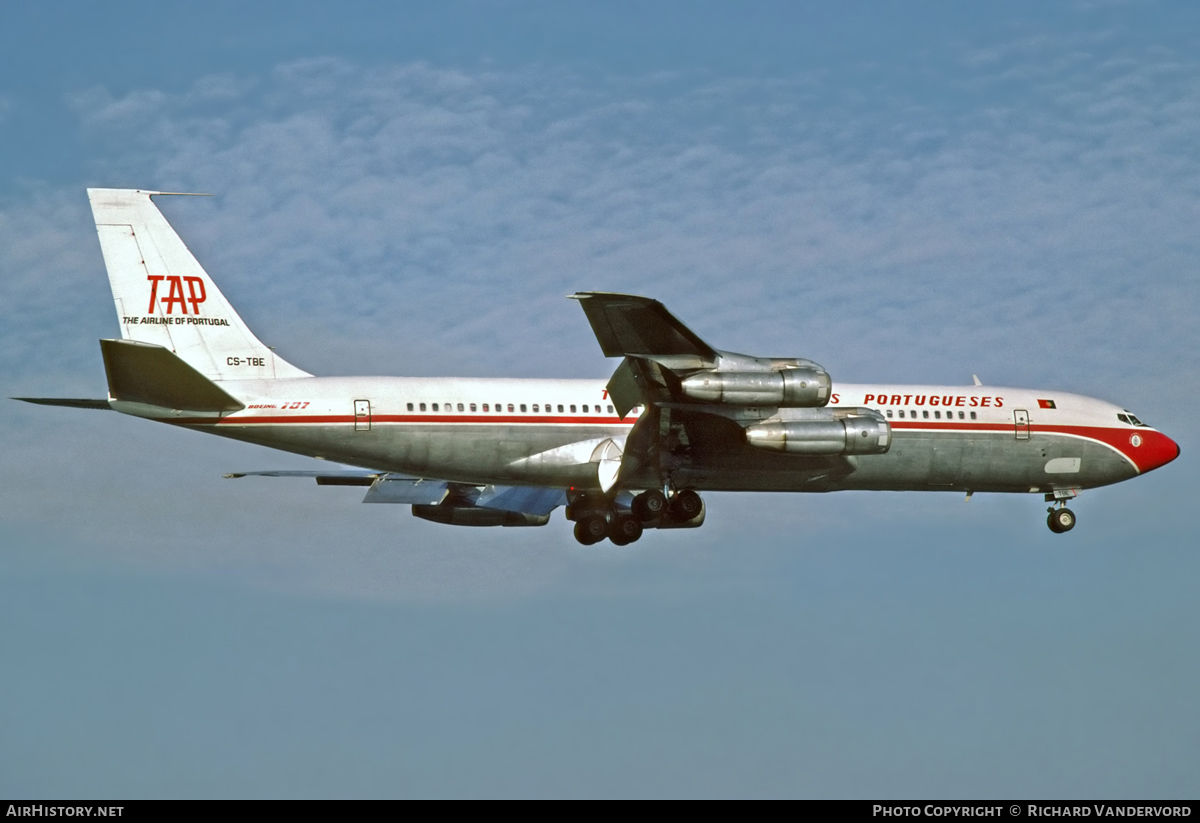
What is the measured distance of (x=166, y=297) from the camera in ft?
99.7

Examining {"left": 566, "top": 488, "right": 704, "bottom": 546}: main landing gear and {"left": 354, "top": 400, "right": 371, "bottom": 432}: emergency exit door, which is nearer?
{"left": 354, "top": 400, "right": 371, "bottom": 432}: emergency exit door

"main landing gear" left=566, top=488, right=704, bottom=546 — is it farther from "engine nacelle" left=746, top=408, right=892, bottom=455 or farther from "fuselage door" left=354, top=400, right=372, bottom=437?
"fuselage door" left=354, top=400, right=372, bottom=437

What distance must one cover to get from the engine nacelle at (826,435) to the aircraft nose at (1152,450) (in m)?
8.17

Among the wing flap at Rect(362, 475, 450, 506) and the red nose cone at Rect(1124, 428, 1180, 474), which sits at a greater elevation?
the red nose cone at Rect(1124, 428, 1180, 474)

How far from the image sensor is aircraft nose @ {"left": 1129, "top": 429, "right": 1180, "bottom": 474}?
3622cm

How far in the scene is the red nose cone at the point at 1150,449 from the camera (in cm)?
3612

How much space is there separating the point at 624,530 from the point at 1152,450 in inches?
525

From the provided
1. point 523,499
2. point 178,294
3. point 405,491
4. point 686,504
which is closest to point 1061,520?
point 686,504

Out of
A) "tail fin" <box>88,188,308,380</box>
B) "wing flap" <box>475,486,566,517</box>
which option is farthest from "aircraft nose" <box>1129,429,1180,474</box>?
"tail fin" <box>88,188,308,380</box>

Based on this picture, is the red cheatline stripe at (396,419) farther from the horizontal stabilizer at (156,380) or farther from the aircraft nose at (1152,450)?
the aircraft nose at (1152,450)

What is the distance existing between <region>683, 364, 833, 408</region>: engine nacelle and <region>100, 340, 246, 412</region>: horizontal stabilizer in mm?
9208

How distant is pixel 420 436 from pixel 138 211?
23.9ft

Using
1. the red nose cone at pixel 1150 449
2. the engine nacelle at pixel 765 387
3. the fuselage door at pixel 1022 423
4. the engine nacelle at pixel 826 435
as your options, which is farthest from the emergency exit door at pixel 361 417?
the red nose cone at pixel 1150 449

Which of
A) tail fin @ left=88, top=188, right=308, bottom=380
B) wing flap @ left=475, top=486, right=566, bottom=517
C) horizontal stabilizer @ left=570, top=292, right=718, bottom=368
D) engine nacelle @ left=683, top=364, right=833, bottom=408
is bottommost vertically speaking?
wing flap @ left=475, top=486, right=566, bottom=517
